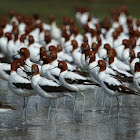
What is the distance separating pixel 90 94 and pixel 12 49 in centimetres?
534

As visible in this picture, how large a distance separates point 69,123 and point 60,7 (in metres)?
34.1

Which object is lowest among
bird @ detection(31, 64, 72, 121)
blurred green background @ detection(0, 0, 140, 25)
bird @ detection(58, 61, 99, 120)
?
bird @ detection(31, 64, 72, 121)

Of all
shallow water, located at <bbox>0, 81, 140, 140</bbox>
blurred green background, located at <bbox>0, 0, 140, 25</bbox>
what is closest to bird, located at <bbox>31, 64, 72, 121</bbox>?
shallow water, located at <bbox>0, 81, 140, 140</bbox>

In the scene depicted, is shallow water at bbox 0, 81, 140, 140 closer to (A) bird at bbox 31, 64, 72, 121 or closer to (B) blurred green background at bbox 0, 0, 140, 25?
(A) bird at bbox 31, 64, 72, 121

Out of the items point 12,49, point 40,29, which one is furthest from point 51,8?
point 12,49

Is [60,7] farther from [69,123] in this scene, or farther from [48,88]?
[69,123]

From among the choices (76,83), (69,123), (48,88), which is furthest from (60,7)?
(69,123)

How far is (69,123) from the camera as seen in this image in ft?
35.1

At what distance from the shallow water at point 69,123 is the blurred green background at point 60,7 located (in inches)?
845

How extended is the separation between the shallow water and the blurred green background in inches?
845

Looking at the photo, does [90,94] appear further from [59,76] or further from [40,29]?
[40,29]

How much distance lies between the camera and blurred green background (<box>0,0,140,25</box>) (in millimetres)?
38625

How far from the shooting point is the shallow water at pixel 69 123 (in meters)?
9.67

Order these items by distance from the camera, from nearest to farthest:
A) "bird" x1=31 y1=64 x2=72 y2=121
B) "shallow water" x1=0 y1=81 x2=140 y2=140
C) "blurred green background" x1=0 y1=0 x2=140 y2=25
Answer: "shallow water" x1=0 y1=81 x2=140 y2=140
"bird" x1=31 y1=64 x2=72 y2=121
"blurred green background" x1=0 y1=0 x2=140 y2=25
